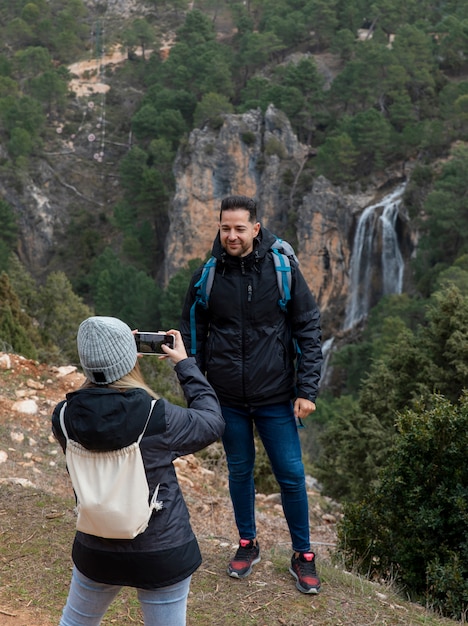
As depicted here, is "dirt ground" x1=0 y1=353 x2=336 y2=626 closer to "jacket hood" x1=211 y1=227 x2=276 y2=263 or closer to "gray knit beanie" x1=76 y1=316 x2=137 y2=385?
"jacket hood" x1=211 y1=227 x2=276 y2=263

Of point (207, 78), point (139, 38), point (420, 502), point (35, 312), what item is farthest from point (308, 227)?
point (420, 502)

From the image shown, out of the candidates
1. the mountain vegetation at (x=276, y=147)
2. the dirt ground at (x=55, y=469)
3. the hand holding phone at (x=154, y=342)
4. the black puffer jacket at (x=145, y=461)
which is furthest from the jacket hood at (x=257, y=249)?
the mountain vegetation at (x=276, y=147)

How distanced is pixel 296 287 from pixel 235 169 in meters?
35.6

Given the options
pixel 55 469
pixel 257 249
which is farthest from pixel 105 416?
pixel 55 469

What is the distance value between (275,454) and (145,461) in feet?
3.51

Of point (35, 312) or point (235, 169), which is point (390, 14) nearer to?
point (235, 169)

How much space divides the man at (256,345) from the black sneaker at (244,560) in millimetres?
323

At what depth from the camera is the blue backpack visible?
2969 millimetres

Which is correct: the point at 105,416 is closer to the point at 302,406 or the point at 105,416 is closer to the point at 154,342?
the point at 154,342

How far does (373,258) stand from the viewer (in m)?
32.0

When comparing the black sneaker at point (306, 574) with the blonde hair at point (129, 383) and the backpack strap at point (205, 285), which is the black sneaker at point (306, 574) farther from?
the blonde hair at point (129, 383)

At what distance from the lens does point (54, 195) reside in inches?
1720

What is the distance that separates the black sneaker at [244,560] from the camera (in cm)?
337

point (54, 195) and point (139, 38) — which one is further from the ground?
point (139, 38)
